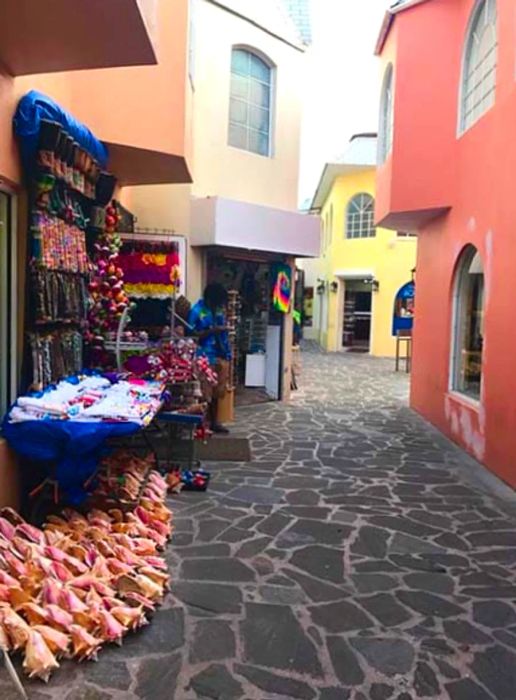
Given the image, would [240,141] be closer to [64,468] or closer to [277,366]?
[277,366]

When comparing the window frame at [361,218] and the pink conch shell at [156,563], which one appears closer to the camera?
the pink conch shell at [156,563]

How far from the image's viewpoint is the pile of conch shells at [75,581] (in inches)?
119

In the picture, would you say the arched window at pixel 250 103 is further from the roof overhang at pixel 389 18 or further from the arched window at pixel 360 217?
the arched window at pixel 360 217

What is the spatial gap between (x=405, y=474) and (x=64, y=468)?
4002 mm

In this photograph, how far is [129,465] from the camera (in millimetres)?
5742

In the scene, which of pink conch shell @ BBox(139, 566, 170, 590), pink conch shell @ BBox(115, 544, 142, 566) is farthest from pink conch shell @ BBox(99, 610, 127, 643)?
pink conch shell @ BBox(115, 544, 142, 566)

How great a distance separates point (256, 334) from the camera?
1170cm

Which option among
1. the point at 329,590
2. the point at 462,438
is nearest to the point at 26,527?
the point at 329,590

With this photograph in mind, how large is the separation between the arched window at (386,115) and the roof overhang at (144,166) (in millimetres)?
4567

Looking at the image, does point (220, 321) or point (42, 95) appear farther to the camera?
point (220, 321)

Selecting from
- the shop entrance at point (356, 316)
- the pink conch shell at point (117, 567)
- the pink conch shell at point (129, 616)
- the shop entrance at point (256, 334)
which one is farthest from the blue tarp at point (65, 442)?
the shop entrance at point (356, 316)

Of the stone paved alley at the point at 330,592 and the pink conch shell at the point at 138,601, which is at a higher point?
the pink conch shell at the point at 138,601

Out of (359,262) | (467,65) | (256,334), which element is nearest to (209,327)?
(256,334)

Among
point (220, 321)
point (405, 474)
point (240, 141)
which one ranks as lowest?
point (405, 474)
